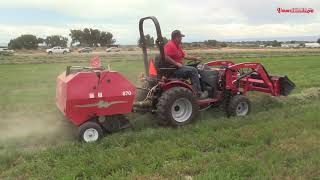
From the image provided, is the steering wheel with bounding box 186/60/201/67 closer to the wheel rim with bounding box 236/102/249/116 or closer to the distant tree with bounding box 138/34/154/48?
the distant tree with bounding box 138/34/154/48

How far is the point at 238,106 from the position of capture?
10297 millimetres

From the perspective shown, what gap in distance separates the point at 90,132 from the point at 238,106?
3.73 m

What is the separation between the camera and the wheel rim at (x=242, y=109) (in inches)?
407

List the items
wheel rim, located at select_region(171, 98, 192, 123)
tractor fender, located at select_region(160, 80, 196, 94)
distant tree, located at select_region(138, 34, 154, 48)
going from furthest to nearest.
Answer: distant tree, located at select_region(138, 34, 154, 48) → tractor fender, located at select_region(160, 80, 196, 94) → wheel rim, located at select_region(171, 98, 192, 123)

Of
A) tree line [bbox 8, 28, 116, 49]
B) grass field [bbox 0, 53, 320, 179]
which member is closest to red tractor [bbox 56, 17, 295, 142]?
grass field [bbox 0, 53, 320, 179]

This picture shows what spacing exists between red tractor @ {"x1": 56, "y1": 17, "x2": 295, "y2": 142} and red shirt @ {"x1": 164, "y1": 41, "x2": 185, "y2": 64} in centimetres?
23

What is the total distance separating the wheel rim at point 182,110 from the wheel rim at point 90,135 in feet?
5.88

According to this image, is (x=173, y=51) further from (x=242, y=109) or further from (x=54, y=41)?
(x=54, y=41)

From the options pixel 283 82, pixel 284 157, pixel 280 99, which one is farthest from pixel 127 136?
pixel 280 99

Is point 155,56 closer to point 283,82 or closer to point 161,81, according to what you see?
point 161,81

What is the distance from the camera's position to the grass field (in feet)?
20.2

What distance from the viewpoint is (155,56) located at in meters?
9.66

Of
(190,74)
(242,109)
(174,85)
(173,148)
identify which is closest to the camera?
(173,148)

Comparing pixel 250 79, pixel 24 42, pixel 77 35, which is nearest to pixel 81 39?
pixel 77 35
